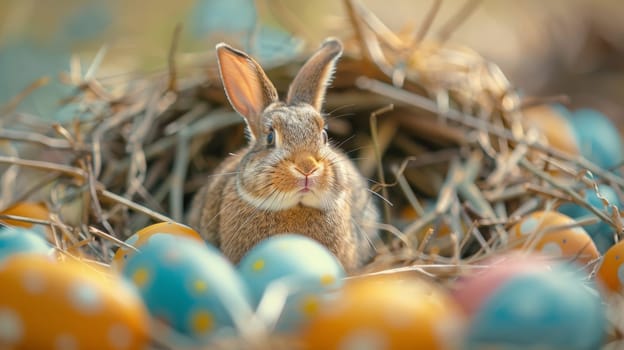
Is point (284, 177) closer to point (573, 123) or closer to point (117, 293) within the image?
point (117, 293)

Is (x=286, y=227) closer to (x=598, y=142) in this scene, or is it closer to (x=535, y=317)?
(x=535, y=317)

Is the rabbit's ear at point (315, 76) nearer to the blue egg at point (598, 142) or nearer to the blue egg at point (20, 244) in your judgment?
the blue egg at point (20, 244)

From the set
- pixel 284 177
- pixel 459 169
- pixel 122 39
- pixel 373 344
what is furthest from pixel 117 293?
pixel 122 39

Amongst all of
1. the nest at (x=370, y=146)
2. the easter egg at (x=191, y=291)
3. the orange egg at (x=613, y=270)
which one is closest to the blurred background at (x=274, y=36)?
the nest at (x=370, y=146)

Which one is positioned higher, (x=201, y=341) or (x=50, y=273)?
(x=50, y=273)

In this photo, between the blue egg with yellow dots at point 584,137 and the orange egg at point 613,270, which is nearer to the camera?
the orange egg at point 613,270
